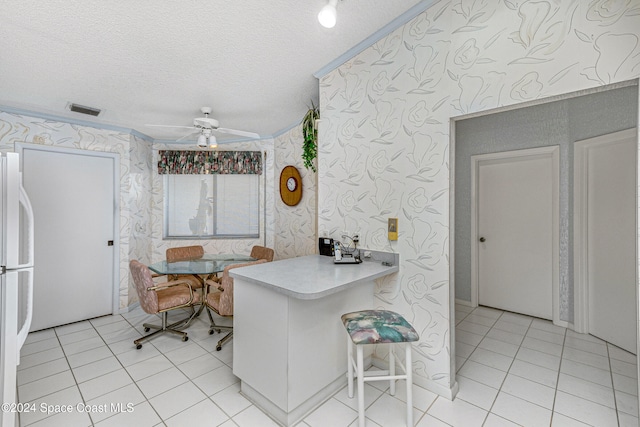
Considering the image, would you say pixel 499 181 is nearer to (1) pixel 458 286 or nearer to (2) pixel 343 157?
(1) pixel 458 286

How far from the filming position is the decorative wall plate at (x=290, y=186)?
397 centimetres

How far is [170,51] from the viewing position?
7.19 ft

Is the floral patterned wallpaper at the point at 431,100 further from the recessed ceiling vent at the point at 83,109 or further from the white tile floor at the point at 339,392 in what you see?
the recessed ceiling vent at the point at 83,109

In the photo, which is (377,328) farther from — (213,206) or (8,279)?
(213,206)

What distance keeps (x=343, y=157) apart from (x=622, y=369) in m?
2.89

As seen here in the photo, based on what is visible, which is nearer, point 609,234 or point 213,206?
point 609,234

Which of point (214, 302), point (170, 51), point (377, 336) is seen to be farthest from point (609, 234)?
point (170, 51)

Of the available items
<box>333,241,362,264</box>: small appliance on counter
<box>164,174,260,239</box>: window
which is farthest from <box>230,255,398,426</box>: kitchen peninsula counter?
<box>164,174,260,239</box>: window

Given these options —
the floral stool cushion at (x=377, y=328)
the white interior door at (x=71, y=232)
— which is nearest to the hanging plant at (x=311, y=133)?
the floral stool cushion at (x=377, y=328)

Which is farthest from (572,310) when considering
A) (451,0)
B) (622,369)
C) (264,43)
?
(264,43)

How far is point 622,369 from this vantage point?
233 centimetres

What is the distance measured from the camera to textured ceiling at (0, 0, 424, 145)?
5.91 ft

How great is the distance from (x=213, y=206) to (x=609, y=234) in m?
4.93

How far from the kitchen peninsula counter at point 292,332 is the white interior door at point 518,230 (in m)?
2.35
